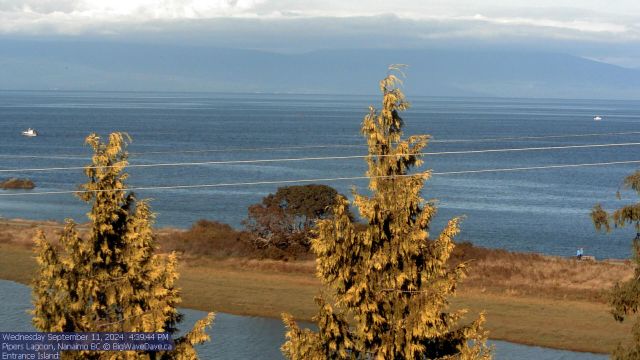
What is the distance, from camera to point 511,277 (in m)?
40.4

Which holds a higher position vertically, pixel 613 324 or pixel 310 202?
pixel 310 202

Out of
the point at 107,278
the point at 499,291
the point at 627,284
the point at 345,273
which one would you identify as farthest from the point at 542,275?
the point at 107,278

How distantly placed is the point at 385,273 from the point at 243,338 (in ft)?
59.7

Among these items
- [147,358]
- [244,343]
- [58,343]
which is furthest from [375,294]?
[244,343]

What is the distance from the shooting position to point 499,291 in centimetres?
3788

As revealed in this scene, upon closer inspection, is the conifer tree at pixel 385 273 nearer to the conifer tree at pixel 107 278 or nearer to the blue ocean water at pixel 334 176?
the conifer tree at pixel 107 278

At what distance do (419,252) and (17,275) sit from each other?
30909 millimetres

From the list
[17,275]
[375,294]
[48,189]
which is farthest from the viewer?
[48,189]

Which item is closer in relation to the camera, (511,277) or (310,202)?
(511,277)

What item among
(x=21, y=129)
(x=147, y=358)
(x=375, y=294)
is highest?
(x=21, y=129)

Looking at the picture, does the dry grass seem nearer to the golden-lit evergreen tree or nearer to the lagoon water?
the lagoon water

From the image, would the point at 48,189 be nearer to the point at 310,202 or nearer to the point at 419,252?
the point at 310,202

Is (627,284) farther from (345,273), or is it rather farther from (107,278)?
(107,278)

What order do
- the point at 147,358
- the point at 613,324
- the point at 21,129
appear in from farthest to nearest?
the point at 21,129 → the point at 613,324 → the point at 147,358
